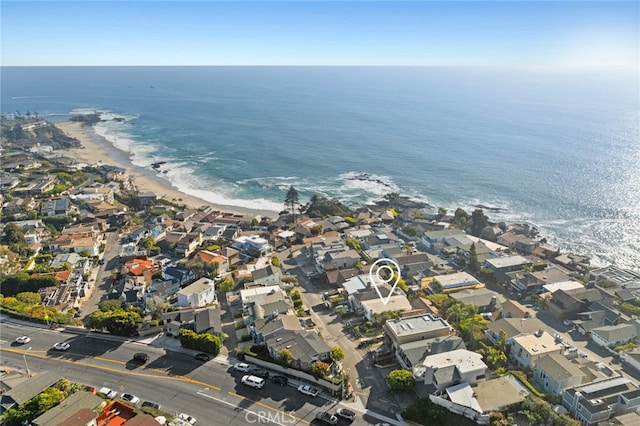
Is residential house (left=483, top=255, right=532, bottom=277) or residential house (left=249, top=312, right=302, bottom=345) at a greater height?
residential house (left=249, top=312, right=302, bottom=345)

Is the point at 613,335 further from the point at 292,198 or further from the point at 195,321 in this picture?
the point at 292,198

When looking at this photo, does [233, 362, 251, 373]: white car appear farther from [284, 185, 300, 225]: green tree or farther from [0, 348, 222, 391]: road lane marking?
[284, 185, 300, 225]: green tree

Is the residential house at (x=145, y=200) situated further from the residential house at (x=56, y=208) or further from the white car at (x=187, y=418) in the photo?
the white car at (x=187, y=418)

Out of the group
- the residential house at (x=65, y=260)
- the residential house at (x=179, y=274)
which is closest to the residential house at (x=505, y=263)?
the residential house at (x=179, y=274)

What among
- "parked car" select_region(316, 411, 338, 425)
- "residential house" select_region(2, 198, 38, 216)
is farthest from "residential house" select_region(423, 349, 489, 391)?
"residential house" select_region(2, 198, 38, 216)

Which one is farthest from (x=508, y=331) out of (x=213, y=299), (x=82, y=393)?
(x=82, y=393)
